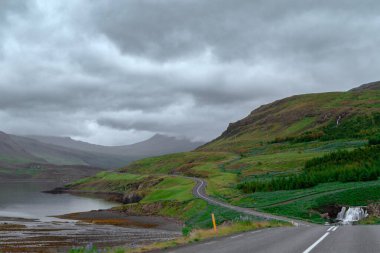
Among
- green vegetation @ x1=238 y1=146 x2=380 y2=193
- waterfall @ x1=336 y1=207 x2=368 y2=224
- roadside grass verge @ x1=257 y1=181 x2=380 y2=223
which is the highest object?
green vegetation @ x1=238 y1=146 x2=380 y2=193

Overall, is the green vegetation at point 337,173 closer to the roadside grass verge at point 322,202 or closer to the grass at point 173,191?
the grass at point 173,191

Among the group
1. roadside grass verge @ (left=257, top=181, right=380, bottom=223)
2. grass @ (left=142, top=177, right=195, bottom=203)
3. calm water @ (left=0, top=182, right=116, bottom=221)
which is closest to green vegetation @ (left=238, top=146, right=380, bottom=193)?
grass @ (left=142, top=177, right=195, bottom=203)

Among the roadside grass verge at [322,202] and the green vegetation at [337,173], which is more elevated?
the green vegetation at [337,173]

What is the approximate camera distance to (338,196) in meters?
59.3

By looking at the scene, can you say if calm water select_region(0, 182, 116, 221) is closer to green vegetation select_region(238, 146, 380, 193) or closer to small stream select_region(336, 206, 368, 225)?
green vegetation select_region(238, 146, 380, 193)

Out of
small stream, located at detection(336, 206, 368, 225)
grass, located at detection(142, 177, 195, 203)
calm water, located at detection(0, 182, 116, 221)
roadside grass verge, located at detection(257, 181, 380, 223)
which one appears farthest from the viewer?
grass, located at detection(142, 177, 195, 203)

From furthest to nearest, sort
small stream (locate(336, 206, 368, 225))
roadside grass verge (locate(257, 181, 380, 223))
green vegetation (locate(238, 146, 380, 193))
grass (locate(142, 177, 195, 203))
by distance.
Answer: grass (locate(142, 177, 195, 203)) → green vegetation (locate(238, 146, 380, 193)) → roadside grass verge (locate(257, 181, 380, 223)) → small stream (locate(336, 206, 368, 225))

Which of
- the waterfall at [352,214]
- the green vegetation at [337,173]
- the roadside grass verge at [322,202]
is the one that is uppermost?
the green vegetation at [337,173]

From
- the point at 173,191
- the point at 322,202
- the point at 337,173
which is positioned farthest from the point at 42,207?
the point at 322,202

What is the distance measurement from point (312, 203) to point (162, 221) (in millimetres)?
31146

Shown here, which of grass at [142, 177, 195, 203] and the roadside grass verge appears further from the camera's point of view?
grass at [142, 177, 195, 203]

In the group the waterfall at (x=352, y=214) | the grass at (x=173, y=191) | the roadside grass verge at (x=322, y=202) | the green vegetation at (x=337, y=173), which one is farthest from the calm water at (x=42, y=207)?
the waterfall at (x=352, y=214)

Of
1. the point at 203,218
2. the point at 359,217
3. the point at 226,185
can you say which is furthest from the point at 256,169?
the point at 359,217

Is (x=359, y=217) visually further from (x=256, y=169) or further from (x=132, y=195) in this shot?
(x=132, y=195)
